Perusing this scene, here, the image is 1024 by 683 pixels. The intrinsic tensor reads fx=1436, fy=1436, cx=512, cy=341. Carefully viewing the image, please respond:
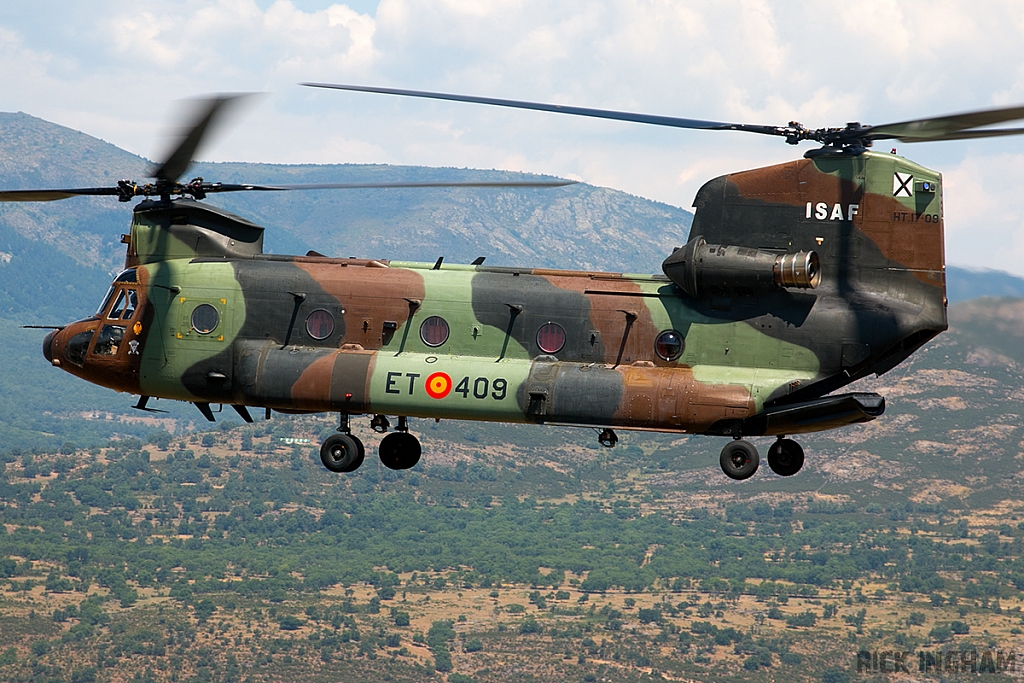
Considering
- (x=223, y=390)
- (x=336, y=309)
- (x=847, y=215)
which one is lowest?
(x=223, y=390)

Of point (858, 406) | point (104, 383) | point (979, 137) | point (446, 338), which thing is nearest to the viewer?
point (979, 137)

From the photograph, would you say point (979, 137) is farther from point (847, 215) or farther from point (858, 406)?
Answer: point (858, 406)

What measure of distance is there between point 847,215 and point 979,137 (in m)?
4.07

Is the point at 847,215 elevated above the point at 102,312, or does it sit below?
above

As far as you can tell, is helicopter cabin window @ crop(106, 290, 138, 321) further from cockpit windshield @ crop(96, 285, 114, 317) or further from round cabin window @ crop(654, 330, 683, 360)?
round cabin window @ crop(654, 330, 683, 360)

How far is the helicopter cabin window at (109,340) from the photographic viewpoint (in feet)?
116

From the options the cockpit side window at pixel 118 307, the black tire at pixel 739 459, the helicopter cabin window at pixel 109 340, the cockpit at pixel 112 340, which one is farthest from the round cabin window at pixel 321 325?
the black tire at pixel 739 459

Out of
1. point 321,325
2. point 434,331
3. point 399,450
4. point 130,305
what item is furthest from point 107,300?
point 434,331

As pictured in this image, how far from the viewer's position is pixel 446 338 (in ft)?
109

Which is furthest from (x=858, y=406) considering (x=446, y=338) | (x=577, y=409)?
(x=446, y=338)

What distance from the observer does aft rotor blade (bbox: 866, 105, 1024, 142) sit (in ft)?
86.5

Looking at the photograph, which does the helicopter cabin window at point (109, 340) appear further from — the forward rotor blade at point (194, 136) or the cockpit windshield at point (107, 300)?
the forward rotor blade at point (194, 136)

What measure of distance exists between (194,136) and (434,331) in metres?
7.09

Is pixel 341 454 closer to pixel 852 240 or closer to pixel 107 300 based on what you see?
pixel 107 300
